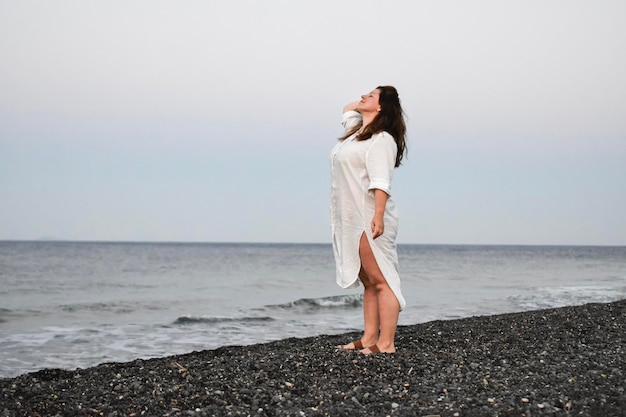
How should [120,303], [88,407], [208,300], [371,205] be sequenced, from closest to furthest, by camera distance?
[88,407], [371,205], [120,303], [208,300]

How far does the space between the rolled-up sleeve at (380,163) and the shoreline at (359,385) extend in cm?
137

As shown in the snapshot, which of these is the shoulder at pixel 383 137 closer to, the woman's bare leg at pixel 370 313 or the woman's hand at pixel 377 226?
the woman's hand at pixel 377 226

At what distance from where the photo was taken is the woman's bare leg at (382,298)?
5.50 m

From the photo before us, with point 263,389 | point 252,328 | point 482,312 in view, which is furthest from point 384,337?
point 482,312

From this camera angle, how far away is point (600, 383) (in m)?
4.41

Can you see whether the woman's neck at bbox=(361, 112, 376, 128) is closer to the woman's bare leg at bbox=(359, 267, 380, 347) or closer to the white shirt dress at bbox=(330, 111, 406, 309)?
the white shirt dress at bbox=(330, 111, 406, 309)

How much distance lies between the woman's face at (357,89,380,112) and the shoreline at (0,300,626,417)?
2057 mm

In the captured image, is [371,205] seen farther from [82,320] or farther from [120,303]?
[120,303]

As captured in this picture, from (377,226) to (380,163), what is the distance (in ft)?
1.67

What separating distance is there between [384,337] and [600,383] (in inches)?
69.5

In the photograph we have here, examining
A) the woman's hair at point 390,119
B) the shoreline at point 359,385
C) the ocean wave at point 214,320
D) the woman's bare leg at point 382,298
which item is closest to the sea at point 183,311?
the ocean wave at point 214,320

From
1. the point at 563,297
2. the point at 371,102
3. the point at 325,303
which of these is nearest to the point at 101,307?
the point at 325,303

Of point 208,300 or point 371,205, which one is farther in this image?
point 208,300

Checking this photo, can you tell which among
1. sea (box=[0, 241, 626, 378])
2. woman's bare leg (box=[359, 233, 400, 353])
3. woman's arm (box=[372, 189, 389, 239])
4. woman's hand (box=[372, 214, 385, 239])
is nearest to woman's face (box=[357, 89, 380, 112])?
woman's arm (box=[372, 189, 389, 239])
